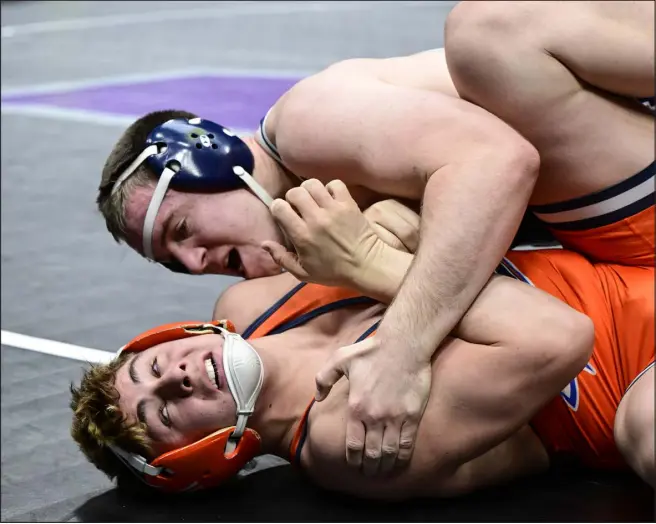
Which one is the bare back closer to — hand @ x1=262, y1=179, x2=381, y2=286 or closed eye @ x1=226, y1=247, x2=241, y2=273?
hand @ x1=262, y1=179, x2=381, y2=286

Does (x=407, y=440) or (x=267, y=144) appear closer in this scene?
(x=407, y=440)

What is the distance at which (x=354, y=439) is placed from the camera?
2.59 meters

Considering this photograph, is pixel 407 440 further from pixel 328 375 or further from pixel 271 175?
pixel 271 175

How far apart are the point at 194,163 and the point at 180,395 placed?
81cm

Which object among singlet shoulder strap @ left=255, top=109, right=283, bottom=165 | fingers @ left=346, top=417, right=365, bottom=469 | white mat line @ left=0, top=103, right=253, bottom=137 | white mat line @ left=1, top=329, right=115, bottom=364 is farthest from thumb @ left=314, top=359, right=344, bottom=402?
white mat line @ left=0, top=103, right=253, bottom=137

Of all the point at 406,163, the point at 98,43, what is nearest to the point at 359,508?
the point at 406,163

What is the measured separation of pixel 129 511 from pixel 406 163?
125 cm

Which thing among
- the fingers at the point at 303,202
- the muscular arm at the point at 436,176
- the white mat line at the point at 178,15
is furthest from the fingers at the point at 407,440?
the white mat line at the point at 178,15

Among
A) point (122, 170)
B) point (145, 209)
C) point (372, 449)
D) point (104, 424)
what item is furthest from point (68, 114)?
point (372, 449)

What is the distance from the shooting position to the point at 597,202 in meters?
2.74

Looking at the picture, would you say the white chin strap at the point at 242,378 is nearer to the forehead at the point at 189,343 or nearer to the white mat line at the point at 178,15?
the forehead at the point at 189,343

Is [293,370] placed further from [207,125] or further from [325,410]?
[207,125]

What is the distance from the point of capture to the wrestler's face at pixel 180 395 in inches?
110

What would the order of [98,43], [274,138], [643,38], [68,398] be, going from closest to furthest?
[643,38]
[274,138]
[68,398]
[98,43]
